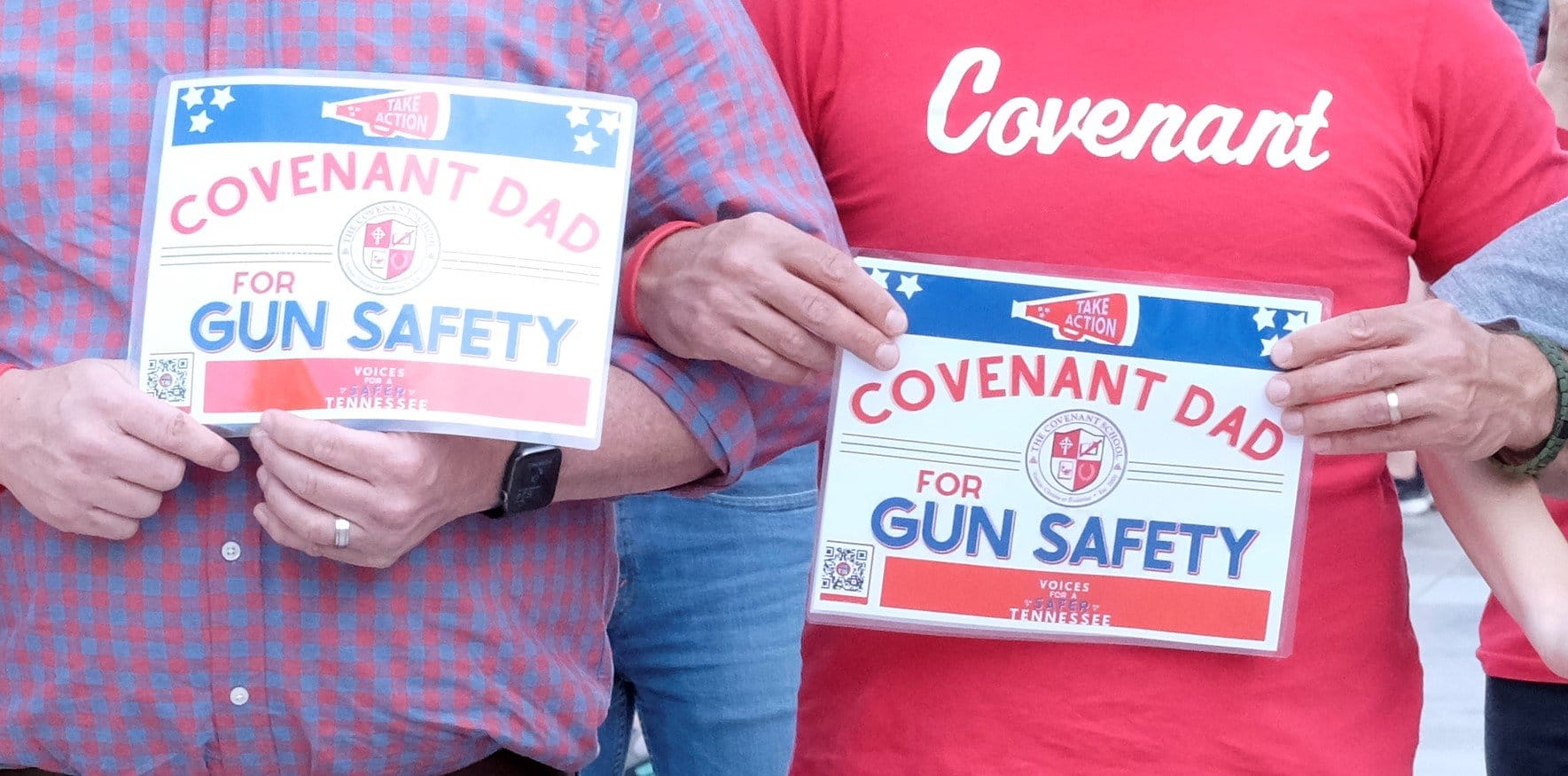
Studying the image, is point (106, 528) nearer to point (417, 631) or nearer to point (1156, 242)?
point (417, 631)

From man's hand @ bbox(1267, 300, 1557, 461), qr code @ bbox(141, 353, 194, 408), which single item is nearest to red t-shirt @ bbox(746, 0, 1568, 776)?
man's hand @ bbox(1267, 300, 1557, 461)

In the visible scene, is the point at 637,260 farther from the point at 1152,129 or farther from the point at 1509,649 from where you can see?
the point at 1509,649

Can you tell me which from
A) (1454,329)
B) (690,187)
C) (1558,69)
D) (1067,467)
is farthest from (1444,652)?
(690,187)

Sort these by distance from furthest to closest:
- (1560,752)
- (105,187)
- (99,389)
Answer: (1560,752) → (105,187) → (99,389)

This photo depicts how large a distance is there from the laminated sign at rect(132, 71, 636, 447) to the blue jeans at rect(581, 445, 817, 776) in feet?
3.08

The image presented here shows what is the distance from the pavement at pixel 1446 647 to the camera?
3744 mm

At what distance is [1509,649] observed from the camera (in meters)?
1.94

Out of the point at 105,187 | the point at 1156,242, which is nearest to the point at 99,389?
the point at 105,187

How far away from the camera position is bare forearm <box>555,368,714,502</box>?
55.0 inches

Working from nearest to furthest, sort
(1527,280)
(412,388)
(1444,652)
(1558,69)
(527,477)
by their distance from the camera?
(412,388) < (527,477) < (1527,280) < (1558,69) < (1444,652)

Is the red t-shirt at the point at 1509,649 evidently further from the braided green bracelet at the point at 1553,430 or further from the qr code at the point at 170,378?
the qr code at the point at 170,378

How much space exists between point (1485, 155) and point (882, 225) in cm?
55

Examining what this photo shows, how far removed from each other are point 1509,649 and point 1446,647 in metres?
2.85

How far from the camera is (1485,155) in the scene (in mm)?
1501
